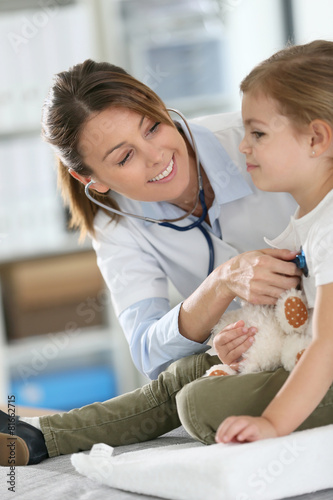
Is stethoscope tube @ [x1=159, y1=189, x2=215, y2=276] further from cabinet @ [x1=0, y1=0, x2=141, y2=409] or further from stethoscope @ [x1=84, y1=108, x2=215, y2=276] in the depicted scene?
cabinet @ [x1=0, y1=0, x2=141, y2=409]

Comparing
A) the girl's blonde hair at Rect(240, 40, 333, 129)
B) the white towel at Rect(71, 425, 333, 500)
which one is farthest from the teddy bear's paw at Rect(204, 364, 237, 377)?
the girl's blonde hair at Rect(240, 40, 333, 129)

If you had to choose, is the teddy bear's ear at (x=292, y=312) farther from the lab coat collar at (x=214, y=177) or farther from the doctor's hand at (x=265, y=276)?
the lab coat collar at (x=214, y=177)

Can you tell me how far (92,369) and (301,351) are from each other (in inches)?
89.3

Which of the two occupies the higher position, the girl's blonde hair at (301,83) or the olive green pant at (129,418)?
the girl's blonde hair at (301,83)

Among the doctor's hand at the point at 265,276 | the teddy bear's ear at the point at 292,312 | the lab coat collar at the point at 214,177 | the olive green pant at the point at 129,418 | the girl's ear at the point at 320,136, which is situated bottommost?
the olive green pant at the point at 129,418

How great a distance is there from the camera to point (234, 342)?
48.8 inches

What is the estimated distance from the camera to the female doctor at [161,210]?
4.48 ft

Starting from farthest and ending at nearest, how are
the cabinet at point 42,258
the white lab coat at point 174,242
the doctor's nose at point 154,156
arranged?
the cabinet at point 42,258 < the white lab coat at point 174,242 < the doctor's nose at point 154,156

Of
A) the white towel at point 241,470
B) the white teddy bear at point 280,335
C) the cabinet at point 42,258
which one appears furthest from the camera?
the cabinet at point 42,258

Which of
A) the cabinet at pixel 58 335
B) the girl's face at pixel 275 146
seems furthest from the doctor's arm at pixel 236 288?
the cabinet at pixel 58 335

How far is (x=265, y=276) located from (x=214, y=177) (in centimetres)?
44

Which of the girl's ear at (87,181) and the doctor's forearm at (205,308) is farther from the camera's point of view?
the girl's ear at (87,181)

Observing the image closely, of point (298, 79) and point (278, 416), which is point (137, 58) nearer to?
point (298, 79)

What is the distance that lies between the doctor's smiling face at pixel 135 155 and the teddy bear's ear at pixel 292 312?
0.43 meters
